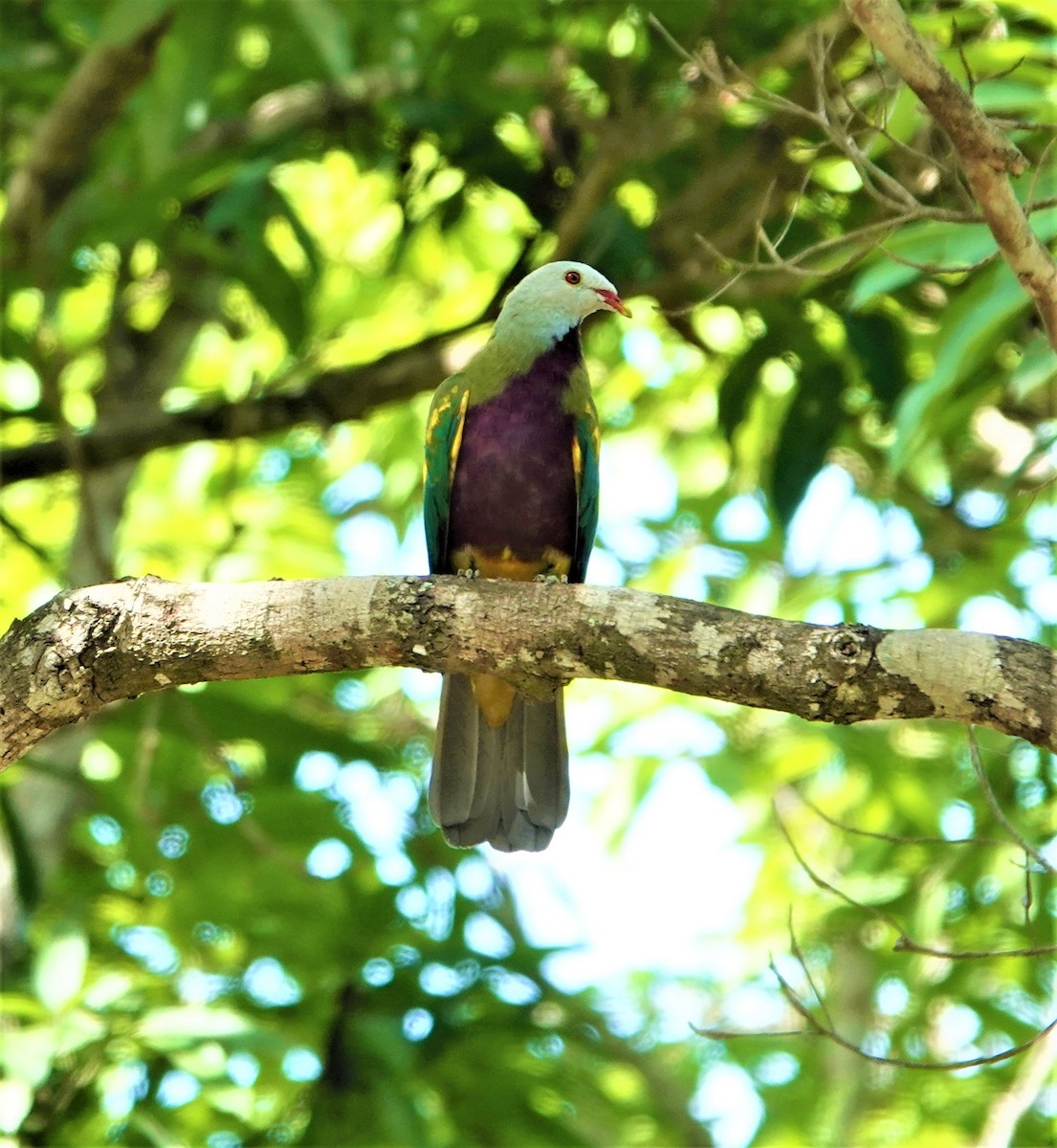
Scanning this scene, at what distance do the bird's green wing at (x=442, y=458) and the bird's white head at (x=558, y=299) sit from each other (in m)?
0.29

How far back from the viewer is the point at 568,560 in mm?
4609

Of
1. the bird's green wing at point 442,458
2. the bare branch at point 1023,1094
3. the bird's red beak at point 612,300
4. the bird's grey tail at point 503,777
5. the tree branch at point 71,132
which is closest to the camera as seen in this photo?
the bird's grey tail at point 503,777

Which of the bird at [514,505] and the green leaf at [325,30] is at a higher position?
the green leaf at [325,30]

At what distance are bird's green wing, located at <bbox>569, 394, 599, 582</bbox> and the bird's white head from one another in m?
0.29

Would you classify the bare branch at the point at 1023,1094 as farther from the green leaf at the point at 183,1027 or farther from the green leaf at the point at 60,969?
the green leaf at the point at 60,969

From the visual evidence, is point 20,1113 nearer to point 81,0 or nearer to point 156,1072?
point 156,1072

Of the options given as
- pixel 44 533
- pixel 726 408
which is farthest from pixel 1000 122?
pixel 44 533

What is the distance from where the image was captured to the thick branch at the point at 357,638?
2863 millimetres

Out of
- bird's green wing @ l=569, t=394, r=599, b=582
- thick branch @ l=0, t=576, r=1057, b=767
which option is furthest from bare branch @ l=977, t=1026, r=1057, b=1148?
thick branch @ l=0, t=576, r=1057, b=767

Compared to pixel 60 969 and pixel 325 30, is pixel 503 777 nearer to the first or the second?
pixel 60 969

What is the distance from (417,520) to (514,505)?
2.70m

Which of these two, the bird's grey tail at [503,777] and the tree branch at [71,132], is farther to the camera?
the tree branch at [71,132]

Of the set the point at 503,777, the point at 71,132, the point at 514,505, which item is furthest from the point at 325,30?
the point at 503,777

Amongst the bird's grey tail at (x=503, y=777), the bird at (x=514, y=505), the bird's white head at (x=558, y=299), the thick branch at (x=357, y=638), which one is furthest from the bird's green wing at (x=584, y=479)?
the thick branch at (x=357, y=638)
